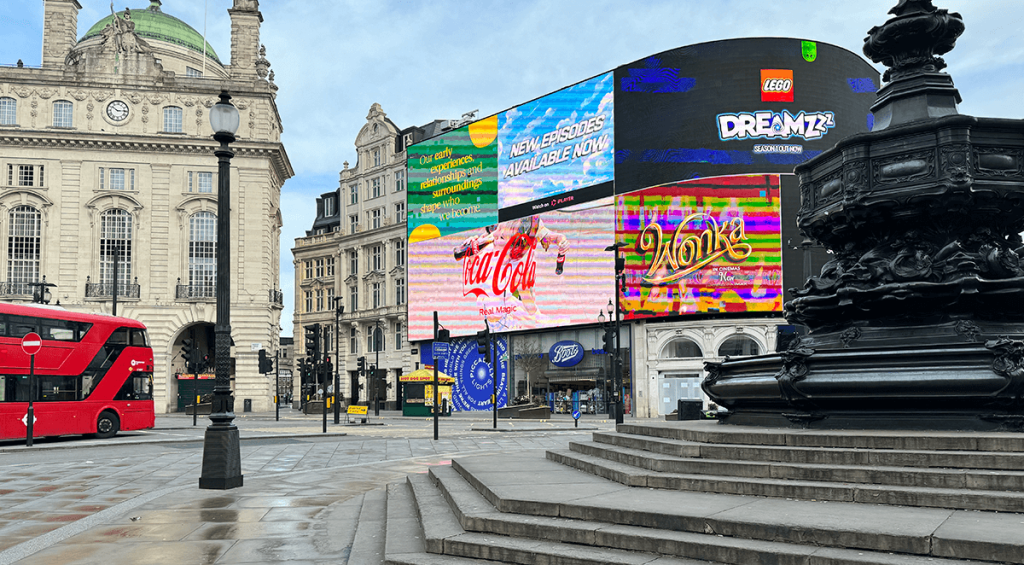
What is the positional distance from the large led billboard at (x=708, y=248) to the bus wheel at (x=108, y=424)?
30419mm

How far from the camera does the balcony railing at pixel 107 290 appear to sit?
53.2 meters

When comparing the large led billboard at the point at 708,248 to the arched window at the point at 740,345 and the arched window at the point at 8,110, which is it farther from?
the arched window at the point at 8,110

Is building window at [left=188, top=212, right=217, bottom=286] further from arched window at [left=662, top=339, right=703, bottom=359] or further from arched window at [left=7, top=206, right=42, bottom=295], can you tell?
arched window at [left=662, top=339, right=703, bottom=359]

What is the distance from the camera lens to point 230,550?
7699mm

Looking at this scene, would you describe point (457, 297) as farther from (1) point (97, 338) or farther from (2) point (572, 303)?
(1) point (97, 338)

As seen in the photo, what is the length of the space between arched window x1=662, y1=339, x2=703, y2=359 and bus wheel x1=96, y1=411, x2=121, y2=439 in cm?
3194

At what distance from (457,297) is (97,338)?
3713 cm

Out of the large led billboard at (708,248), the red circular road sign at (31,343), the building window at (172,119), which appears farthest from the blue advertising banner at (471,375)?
the red circular road sign at (31,343)

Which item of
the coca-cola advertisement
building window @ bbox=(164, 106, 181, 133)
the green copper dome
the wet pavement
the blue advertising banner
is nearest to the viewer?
the wet pavement

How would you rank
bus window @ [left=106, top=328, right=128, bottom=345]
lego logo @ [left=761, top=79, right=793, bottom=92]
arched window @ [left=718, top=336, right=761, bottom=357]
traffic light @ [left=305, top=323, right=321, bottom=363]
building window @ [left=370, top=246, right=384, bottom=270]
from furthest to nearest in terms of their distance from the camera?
building window @ [left=370, top=246, right=384, bottom=270]
lego logo @ [left=761, top=79, right=793, bottom=92]
arched window @ [left=718, top=336, right=761, bottom=357]
traffic light @ [left=305, top=323, right=321, bottom=363]
bus window @ [left=106, top=328, right=128, bottom=345]

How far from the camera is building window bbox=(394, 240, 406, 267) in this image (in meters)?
68.9

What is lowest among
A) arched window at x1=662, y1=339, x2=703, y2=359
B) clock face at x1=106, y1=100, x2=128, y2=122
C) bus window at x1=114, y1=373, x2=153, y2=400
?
bus window at x1=114, y1=373, x2=153, y2=400

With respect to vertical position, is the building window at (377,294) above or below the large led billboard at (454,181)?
below

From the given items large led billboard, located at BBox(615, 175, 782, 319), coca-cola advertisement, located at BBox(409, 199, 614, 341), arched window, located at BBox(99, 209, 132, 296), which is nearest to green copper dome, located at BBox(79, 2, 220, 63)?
arched window, located at BBox(99, 209, 132, 296)
